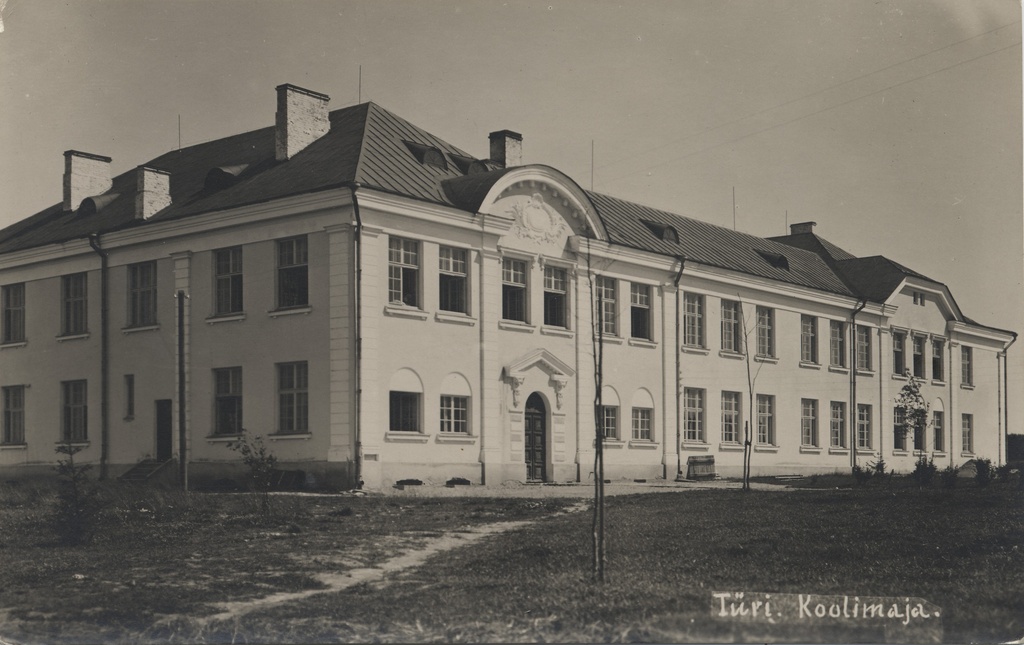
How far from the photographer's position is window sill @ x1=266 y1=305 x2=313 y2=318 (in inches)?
1129

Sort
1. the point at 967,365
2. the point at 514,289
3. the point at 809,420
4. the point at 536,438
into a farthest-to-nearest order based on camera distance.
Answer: the point at 967,365, the point at 809,420, the point at 536,438, the point at 514,289

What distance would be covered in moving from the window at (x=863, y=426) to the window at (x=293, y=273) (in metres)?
25.2

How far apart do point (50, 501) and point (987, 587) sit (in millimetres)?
17663

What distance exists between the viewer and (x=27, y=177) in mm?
22391

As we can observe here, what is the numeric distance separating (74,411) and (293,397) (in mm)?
8320

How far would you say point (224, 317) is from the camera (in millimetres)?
30203

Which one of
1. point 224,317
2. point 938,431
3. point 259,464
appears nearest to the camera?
point 259,464

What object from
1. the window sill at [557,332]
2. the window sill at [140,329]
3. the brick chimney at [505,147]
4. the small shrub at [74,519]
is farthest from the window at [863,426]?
the small shrub at [74,519]

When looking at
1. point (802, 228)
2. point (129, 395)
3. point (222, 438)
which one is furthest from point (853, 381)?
point (129, 395)

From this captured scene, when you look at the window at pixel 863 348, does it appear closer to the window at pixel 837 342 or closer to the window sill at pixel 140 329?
the window at pixel 837 342

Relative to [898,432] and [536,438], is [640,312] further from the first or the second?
[898,432]

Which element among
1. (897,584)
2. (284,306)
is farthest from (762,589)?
(284,306)

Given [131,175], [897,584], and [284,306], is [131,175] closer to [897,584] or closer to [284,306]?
[284,306]

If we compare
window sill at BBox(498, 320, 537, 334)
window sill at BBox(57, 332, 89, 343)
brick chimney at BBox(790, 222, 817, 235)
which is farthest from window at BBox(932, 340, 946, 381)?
window sill at BBox(57, 332, 89, 343)
